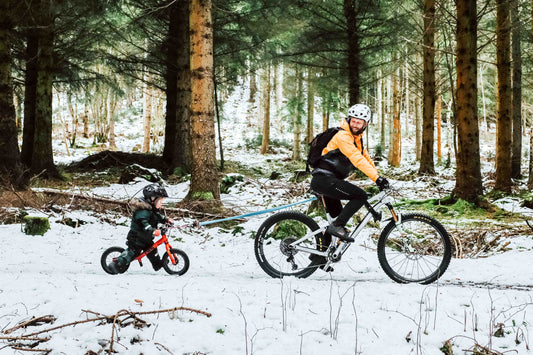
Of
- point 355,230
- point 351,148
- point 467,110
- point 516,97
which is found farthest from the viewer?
point 516,97

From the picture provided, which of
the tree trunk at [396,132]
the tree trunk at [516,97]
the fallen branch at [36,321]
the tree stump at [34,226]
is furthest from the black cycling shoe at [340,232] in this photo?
the tree trunk at [396,132]

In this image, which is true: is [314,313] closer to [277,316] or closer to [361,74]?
[277,316]

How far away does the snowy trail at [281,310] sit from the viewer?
2967 mm

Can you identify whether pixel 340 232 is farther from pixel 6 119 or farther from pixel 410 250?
pixel 6 119

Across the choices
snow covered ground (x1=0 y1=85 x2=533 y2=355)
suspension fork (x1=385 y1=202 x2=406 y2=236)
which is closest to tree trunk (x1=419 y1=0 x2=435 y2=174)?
snow covered ground (x1=0 y1=85 x2=533 y2=355)

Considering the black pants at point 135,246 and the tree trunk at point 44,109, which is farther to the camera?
the tree trunk at point 44,109

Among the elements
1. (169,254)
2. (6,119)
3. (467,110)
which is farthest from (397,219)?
(6,119)

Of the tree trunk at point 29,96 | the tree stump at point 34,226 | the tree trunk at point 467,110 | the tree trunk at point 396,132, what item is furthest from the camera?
the tree trunk at point 396,132

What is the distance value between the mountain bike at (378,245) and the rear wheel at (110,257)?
1.91 metres

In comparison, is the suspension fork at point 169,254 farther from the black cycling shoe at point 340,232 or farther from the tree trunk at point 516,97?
the tree trunk at point 516,97

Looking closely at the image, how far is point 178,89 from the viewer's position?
1455cm

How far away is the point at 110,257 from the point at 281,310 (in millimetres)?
2938

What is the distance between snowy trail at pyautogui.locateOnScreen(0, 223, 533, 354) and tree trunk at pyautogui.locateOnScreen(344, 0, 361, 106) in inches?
454

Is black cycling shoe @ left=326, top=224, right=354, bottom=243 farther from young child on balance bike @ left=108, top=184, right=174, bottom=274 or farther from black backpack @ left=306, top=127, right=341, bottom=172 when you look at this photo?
young child on balance bike @ left=108, top=184, right=174, bottom=274
